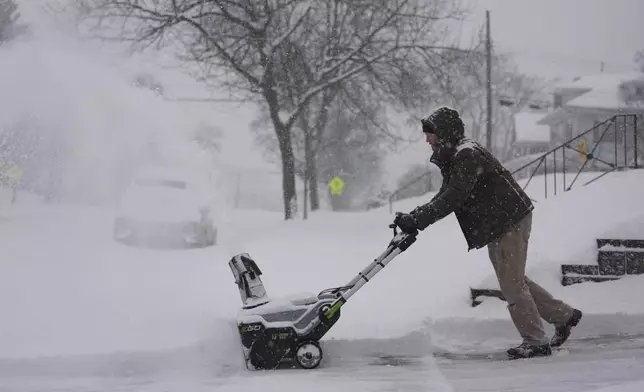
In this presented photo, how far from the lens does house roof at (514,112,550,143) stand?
47.8 m

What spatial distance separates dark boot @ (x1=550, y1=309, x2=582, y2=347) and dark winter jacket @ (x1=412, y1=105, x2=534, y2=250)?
2.77 feet

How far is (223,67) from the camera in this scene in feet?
54.2

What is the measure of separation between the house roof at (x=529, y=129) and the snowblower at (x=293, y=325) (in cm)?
4563

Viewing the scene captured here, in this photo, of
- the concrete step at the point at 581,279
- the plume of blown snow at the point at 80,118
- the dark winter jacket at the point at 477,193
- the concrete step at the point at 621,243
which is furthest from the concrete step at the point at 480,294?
the plume of blown snow at the point at 80,118

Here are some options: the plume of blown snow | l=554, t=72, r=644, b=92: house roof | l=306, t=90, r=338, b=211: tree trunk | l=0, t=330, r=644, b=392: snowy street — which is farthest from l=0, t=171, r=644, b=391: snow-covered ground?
l=554, t=72, r=644, b=92: house roof

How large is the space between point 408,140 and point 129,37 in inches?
309

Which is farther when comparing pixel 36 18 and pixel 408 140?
pixel 408 140

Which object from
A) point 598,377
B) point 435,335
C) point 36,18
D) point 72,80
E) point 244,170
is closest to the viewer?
point 598,377

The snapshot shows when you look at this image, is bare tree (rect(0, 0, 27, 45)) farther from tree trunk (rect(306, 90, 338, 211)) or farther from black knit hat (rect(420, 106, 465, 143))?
black knit hat (rect(420, 106, 465, 143))

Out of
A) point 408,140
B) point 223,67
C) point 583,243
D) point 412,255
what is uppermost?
point 223,67

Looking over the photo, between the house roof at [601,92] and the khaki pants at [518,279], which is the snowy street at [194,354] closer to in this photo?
the khaki pants at [518,279]

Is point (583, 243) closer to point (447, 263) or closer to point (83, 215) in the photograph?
point (447, 263)

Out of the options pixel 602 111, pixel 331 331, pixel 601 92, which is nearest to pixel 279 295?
pixel 331 331

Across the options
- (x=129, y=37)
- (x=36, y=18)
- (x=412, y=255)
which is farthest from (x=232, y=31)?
(x=412, y=255)
